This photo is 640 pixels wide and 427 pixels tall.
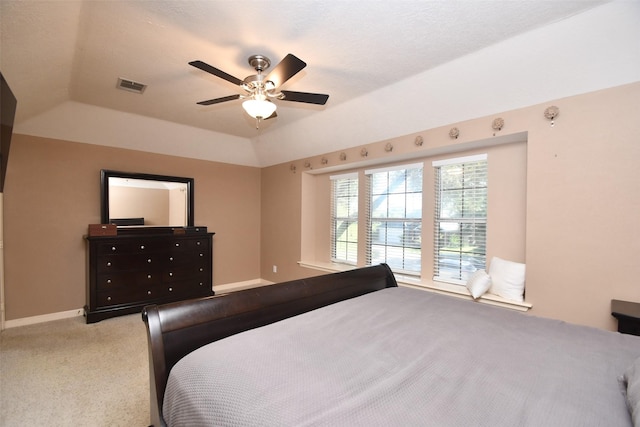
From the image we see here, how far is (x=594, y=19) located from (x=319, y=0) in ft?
6.13

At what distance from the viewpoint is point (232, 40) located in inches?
87.2

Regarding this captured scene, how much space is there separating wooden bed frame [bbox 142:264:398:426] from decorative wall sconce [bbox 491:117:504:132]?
2110 mm

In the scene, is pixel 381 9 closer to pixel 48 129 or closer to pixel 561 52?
pixel 561 52

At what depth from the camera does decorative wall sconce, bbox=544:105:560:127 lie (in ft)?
7.75

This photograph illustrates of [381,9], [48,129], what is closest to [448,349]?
[381,9]

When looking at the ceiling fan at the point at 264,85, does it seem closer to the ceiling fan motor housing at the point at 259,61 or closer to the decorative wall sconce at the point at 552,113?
the ceiling fan motor housing at the point at 259,61

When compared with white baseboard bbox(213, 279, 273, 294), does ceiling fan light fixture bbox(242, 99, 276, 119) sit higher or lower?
higher

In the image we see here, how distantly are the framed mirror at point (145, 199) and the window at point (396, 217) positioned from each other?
3118mm

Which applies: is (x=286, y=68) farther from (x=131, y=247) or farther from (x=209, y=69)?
(x=131, y=247)

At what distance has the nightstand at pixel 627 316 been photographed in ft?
6.13

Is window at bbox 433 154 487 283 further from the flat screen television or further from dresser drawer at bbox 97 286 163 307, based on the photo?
dresser drawer at bbox 97 286 163 307

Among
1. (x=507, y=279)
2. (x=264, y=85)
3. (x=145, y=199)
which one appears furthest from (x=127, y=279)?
(x=507, y=279)

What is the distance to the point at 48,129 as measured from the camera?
140 inches

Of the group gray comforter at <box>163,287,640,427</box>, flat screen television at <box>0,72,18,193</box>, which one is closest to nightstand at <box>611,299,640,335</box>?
gray comforter at <box>163,287,640,427</box>
